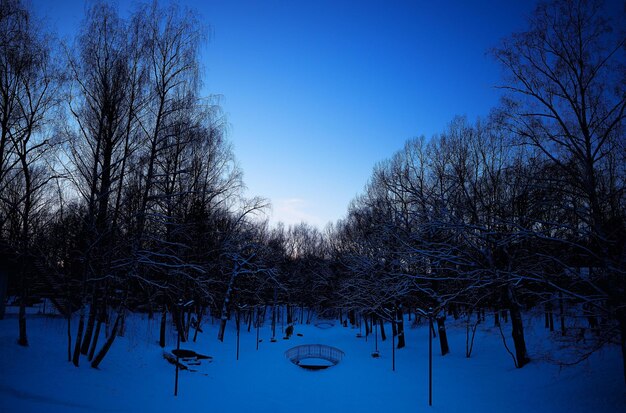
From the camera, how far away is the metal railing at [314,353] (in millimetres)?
22281

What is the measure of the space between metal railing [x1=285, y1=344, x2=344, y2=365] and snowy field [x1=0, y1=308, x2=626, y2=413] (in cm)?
285

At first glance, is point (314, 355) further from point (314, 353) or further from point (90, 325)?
point (90, 325)

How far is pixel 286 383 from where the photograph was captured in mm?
14969

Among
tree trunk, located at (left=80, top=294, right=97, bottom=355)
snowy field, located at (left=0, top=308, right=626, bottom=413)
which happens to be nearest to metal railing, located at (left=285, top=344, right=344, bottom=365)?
snowy field, located at (left=0, top=308, right=626, bottom=413)

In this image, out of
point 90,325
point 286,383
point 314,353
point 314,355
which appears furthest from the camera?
point 314,353

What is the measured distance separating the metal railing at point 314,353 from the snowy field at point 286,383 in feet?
9.34

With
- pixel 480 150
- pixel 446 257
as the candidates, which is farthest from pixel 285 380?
pixel 480 150

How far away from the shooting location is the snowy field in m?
9.45

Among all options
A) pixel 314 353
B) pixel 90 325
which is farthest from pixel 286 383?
pixel 314 353

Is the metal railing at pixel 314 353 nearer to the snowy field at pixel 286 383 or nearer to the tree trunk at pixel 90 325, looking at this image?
the snowy field at pixel 286 383

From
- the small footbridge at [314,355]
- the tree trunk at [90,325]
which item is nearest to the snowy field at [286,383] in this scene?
the tree trunk at [90,325]

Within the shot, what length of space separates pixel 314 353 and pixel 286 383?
351 inches

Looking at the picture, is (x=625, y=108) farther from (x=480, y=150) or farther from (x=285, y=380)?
(x=285, y=380)

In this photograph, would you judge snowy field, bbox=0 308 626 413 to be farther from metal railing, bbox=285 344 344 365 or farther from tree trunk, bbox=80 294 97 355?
metal railing, bbox=285 344 344 365
